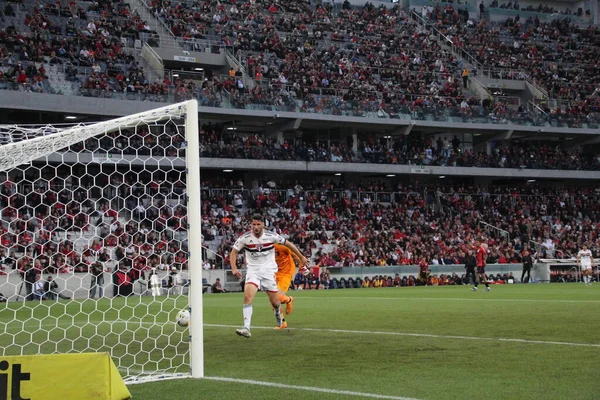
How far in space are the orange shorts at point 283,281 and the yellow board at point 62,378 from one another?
28.9 ft

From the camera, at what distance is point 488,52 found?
57250 mm

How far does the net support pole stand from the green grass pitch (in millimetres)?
354

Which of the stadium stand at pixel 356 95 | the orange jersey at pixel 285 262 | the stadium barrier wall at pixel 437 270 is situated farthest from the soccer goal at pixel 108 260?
the stadium barrier wall at pixel 437 270

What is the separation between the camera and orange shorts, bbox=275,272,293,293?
1574cm

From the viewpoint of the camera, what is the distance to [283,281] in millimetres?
15828

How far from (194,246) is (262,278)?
14.1 ft

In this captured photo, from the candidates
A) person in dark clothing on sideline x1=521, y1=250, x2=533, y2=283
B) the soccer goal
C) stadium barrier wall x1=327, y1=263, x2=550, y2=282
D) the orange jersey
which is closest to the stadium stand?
stadium barrier wall x1=327, y1=263, x2=550, y2=282

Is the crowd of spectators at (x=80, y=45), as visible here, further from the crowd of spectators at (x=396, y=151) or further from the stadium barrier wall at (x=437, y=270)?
the stadium barrier wall at (x=437, y=270)

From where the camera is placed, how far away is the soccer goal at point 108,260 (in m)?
9.51

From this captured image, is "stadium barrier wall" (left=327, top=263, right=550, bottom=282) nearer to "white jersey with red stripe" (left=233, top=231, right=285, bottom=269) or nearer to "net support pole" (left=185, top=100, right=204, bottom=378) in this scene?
"white jersey with red stripe" (left=233, top=231, right=285, bottom=269)

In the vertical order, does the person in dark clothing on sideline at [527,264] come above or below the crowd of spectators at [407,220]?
below

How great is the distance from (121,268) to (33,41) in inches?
952

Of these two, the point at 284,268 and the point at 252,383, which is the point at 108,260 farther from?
the point at 252,383

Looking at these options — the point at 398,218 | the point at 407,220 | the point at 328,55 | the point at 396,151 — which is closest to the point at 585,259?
the point at 407,220
